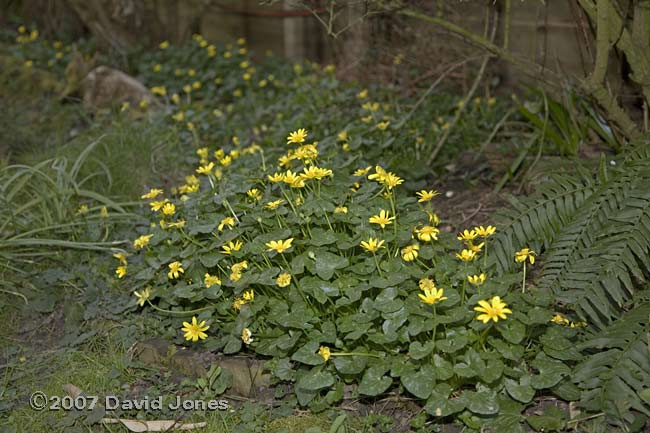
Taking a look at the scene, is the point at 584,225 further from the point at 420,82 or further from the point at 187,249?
the point at 420,82

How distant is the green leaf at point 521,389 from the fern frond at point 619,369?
0.14m

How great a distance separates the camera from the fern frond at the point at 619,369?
230 centimetres

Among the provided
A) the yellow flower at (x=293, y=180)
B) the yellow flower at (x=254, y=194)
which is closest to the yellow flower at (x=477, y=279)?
the yellow flower at (x=293, y=180)

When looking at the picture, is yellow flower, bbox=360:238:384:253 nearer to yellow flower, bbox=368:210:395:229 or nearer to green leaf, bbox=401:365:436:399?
yellow flower, bbox=368:210:395:229

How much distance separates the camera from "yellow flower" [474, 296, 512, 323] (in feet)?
7.67

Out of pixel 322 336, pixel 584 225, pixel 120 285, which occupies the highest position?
pixel 584 225

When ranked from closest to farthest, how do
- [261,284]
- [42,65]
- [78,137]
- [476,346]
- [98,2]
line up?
1. [476,346]
2. [261,284]
3. [78,137]
4. [42,65]
5. [98,2]

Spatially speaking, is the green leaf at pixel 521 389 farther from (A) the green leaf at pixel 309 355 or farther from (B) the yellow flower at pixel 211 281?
(B) the yellow flower at pixel 211 281

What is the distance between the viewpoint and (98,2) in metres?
7.08

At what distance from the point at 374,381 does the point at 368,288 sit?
0.32m

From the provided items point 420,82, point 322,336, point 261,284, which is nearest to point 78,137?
point 420,82

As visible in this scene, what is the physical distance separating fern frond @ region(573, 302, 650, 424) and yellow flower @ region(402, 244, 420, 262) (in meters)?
0.58

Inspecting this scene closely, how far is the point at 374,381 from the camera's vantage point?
2.50 metres

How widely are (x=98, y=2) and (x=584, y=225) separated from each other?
5.41 metres
